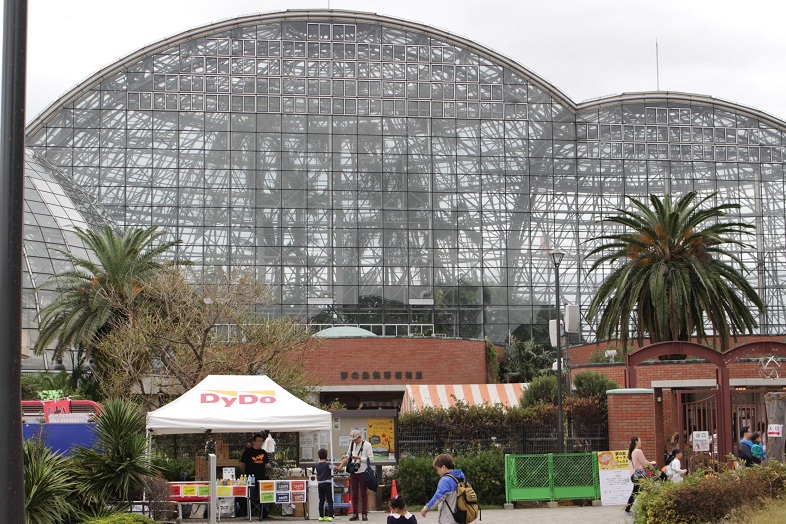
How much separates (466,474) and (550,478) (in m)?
2.00

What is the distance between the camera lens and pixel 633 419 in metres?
28.0

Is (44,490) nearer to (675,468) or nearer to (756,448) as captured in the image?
(675,468)

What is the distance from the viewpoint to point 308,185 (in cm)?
5797

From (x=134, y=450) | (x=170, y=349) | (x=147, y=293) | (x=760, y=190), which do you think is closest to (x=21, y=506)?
(x=134, y=450)

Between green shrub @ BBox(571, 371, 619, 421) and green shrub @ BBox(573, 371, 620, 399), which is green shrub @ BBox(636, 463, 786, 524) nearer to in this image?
green shrub @ BBox(571, 371, 619, 421)

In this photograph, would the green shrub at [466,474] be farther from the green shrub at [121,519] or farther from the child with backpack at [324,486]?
the green shrub at [121,519]

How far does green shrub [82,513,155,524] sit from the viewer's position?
1589 cm

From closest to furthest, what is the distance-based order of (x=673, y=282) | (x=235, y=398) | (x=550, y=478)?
(x=235, y=398)
(x=550, y=478)
(x=673, y=282)

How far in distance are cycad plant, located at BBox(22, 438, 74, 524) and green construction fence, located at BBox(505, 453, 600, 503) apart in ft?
40.3

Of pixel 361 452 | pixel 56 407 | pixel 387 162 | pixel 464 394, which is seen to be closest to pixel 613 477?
pixel 361 452

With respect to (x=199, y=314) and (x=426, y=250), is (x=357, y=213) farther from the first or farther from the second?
(x=199, y=314)

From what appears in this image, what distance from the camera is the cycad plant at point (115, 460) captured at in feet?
58.3

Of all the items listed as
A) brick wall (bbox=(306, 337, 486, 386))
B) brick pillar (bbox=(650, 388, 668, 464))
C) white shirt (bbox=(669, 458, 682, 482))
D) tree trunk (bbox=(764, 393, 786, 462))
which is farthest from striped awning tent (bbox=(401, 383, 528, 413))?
white shirt (bbox=(669, 458, 682, 482))

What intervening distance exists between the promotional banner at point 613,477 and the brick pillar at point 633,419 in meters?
1.93
